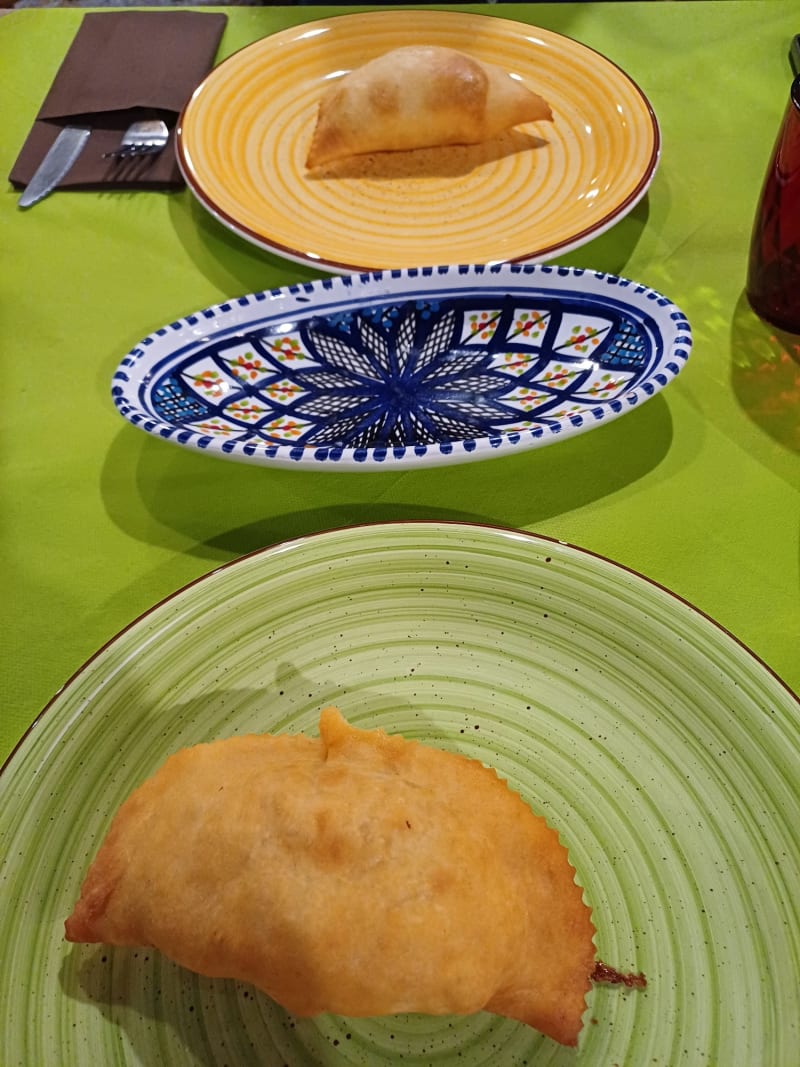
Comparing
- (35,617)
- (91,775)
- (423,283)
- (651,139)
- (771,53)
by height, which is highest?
(771,53)

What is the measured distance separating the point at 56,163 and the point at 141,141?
4.9 inches

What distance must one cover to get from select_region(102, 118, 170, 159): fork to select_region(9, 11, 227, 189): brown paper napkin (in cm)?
1

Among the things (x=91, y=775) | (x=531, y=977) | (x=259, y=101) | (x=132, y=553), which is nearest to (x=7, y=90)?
(x=259, y=101)

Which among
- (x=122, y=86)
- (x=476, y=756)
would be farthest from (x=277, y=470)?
(x=122, y=86)

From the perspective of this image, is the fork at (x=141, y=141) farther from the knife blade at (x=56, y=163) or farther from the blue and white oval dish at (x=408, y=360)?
the blue and white oval dish at (x=408, y=360)

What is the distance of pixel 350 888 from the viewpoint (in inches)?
18.6

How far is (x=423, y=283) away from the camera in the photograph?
90cm

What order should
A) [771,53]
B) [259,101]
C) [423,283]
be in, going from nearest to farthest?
[423,283] < [259,101] < [771,53]

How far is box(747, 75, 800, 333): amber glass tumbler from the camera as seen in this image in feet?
2.57

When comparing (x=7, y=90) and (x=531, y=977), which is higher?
(x=7, y=90)

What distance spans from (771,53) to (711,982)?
1.40 metres

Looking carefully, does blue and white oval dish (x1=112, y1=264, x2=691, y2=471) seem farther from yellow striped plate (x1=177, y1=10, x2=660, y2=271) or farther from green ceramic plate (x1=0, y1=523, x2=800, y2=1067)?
green ceramic plate (x1=0, y1=523, x2=800, y2=1067)

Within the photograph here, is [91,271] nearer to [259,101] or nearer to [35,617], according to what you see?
[259,101]

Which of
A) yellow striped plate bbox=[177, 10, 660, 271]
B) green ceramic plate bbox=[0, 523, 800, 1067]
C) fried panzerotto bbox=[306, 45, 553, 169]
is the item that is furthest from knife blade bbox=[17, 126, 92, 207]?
green ceramic plate bbox=[0, 523, 800, 1067]
